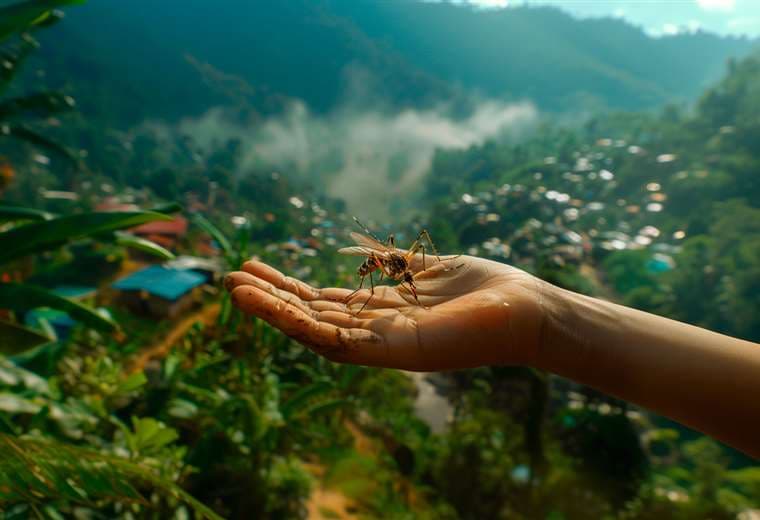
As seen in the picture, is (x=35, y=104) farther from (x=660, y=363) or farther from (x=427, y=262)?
(x=660, y=363)

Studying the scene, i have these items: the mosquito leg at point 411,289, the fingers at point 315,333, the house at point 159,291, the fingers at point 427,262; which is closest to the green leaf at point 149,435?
the fingers at point 315,333

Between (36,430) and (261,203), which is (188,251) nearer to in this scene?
(36,430)

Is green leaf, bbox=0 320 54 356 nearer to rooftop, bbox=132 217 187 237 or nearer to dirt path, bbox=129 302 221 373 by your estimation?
dirt path, bbox=129 302 221 373

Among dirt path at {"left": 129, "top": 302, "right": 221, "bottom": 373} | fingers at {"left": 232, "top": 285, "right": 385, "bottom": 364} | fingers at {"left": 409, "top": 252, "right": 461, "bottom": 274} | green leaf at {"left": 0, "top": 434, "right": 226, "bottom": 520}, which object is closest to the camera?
green leaf at {"left": 0, "top": 434, "right": 226, "bottom": 520}

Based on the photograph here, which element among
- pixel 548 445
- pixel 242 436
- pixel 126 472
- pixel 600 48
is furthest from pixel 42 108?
pixel 600 48

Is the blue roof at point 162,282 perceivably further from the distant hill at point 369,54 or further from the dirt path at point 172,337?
Result: the distant hill at point 369,54

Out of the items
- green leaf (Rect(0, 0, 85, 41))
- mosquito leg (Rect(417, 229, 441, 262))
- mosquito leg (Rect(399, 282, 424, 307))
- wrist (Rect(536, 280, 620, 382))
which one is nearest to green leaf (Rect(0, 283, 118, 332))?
green leaf (Rect(0, 0, 85, 41))
